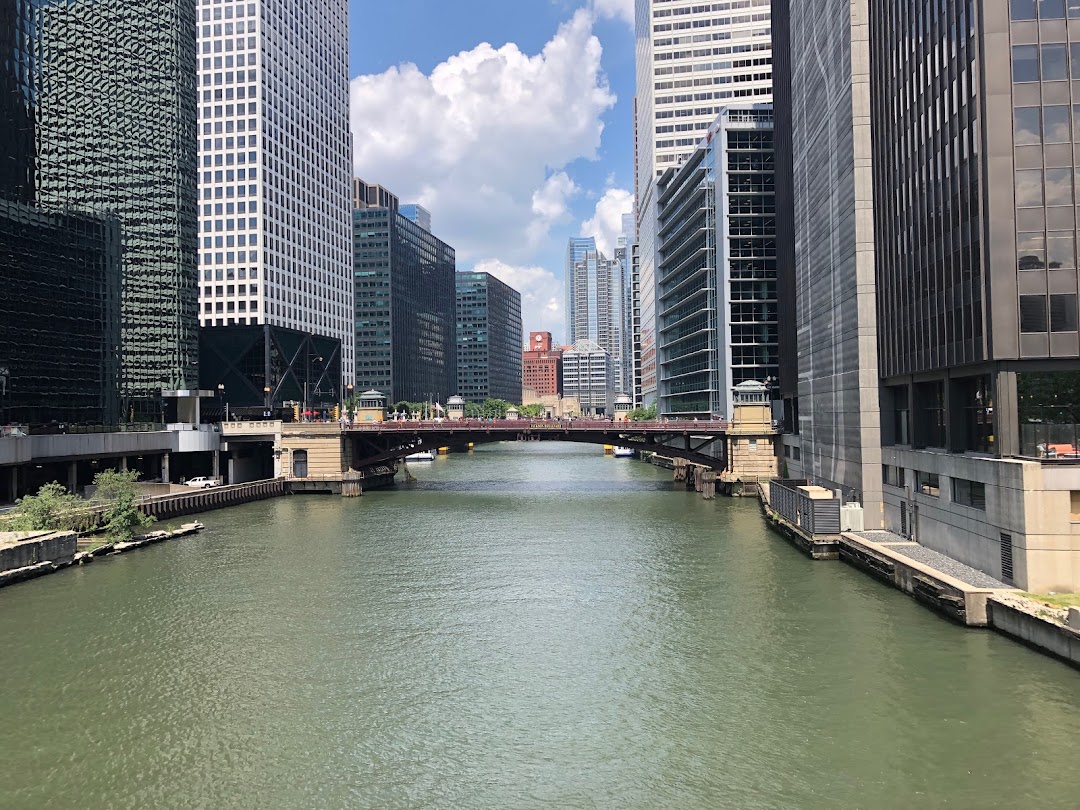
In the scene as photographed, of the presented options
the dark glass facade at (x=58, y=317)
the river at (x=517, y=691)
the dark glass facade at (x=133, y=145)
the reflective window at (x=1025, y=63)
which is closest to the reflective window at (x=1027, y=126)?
the reflective window at (x=1025, y=63)

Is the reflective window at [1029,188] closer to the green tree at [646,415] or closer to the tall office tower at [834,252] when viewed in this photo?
the tall office tower at [834,252]

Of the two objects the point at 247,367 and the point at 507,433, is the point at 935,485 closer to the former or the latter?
the point at 507,433

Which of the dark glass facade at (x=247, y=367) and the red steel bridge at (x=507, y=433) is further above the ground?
the dark glass facade at (x=247, y=367)

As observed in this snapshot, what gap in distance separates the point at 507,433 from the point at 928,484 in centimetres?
6396

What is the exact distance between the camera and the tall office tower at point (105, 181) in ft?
276

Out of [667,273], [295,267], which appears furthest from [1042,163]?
[295,267]

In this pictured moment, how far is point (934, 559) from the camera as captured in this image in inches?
1775

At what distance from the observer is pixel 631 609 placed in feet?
144

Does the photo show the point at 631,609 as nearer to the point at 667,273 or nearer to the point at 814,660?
the point at 814,660

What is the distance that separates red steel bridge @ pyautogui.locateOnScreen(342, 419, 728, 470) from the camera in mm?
104688

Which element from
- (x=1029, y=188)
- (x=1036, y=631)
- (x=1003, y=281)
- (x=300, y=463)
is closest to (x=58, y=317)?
(x=300, y=463)

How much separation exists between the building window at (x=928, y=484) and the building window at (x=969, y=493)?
2.36 m

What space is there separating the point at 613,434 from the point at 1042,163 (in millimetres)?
76492

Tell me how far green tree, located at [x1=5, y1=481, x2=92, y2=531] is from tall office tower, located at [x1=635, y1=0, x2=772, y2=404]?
136325 millimetres
